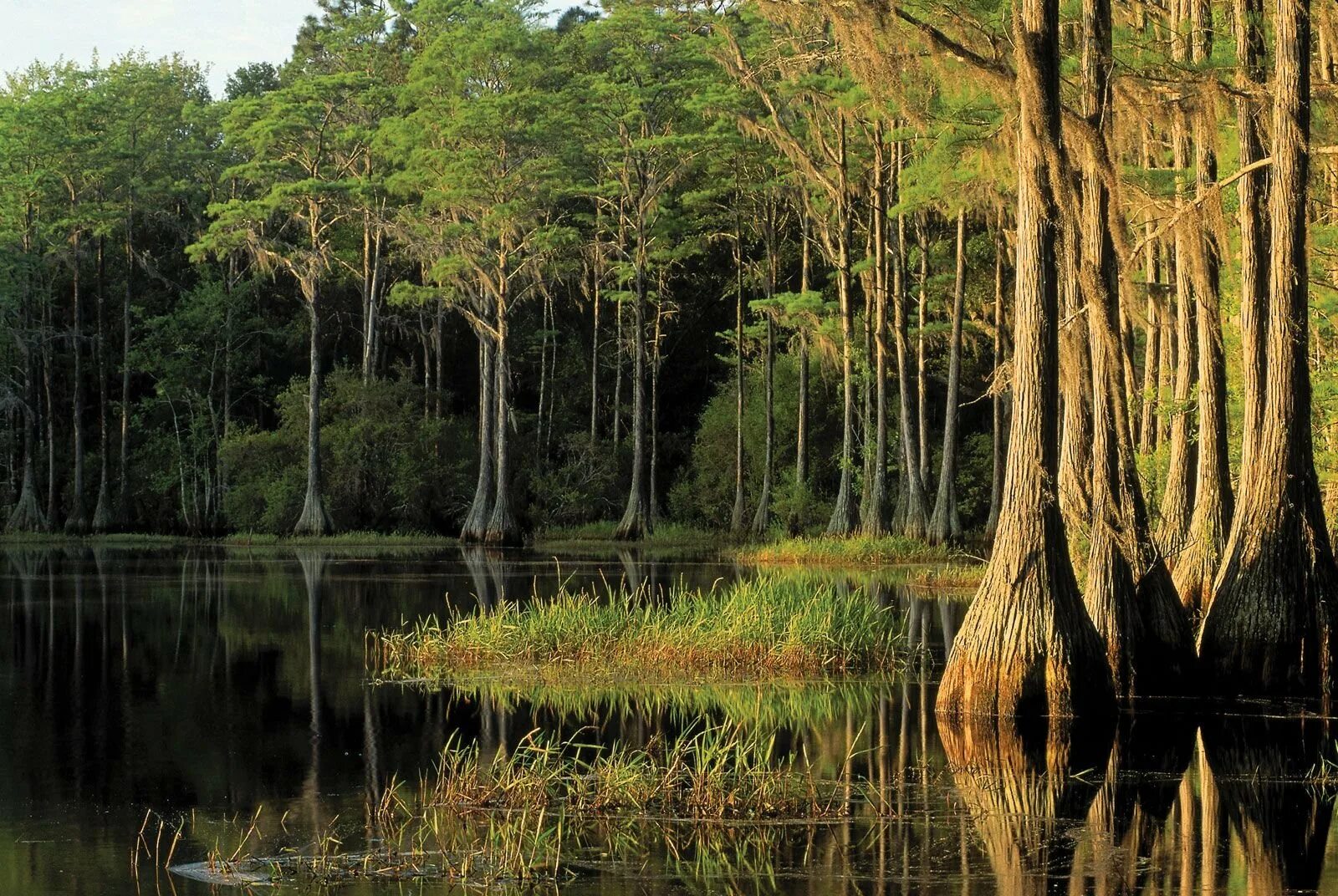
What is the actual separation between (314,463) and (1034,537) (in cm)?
3224

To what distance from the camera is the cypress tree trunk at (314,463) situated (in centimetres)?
4238

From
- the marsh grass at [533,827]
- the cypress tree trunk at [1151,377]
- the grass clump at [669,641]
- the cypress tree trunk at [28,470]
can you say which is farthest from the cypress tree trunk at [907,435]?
the cypress tree trunk at [28,470]

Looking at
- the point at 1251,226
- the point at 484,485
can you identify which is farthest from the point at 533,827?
the point at 484,485

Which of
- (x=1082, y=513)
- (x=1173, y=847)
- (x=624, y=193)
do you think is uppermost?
(x=624, y=193)

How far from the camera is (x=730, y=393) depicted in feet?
146

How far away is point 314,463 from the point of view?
139 ft

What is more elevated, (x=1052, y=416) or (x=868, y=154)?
(x=868, y=154)

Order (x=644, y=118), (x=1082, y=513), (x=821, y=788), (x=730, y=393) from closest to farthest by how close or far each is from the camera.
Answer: (x=821, y=788) → (x=1082, y=513) → (x=644, y=118) → (x=730, y=393)

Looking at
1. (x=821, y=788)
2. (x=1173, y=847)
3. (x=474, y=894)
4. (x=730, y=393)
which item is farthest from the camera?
(x=730, y=393)

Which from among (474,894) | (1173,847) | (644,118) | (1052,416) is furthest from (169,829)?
(644,118)

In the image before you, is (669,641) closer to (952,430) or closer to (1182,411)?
(1182,411)

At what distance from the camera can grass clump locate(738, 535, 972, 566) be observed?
31.1m

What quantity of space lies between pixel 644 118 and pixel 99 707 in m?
28.0

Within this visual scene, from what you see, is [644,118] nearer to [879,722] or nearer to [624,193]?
[624,193]
